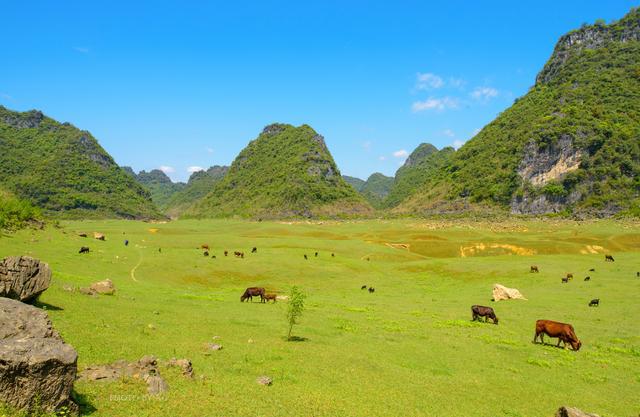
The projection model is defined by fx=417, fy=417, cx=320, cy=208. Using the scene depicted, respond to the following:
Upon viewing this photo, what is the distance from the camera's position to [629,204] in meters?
141

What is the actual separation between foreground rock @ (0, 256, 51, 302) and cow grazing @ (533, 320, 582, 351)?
89.3 ft

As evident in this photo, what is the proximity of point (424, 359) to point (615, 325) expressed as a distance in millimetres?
18020

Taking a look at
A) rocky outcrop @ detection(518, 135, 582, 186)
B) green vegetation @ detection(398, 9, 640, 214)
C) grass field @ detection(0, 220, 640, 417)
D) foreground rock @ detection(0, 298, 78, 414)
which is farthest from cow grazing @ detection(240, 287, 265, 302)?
rocky outcrop @ detection(518, 135, 582, 186)

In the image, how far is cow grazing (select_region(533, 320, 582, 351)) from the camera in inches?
979

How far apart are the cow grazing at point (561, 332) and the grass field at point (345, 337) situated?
718 mm

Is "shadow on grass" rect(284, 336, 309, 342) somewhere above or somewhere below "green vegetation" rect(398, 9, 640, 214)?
below

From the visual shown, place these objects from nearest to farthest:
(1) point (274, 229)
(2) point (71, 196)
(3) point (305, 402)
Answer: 1. (3) point (305, 402)
2. (1) point (274, 229)
3. (2) point (71, 196)

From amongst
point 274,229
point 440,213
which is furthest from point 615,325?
point 440,213

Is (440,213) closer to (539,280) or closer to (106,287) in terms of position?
(539,280)

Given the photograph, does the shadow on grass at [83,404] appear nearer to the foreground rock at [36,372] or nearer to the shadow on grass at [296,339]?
the foreground rock at [36,372]

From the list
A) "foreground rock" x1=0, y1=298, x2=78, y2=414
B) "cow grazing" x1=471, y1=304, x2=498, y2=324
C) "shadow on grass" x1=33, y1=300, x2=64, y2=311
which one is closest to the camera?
"foreground rock" x1=0, y1=298, x2=78, y2=414

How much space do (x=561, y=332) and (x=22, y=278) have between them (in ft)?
93.8

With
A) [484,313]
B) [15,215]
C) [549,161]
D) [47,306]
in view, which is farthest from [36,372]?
[549,161]

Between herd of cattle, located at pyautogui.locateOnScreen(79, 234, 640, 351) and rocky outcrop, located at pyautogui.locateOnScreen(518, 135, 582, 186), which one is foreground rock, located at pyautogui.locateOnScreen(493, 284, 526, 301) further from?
rocky outcrop, located at pyautogui.locateOnScreen(518, 135, 582, 186)
